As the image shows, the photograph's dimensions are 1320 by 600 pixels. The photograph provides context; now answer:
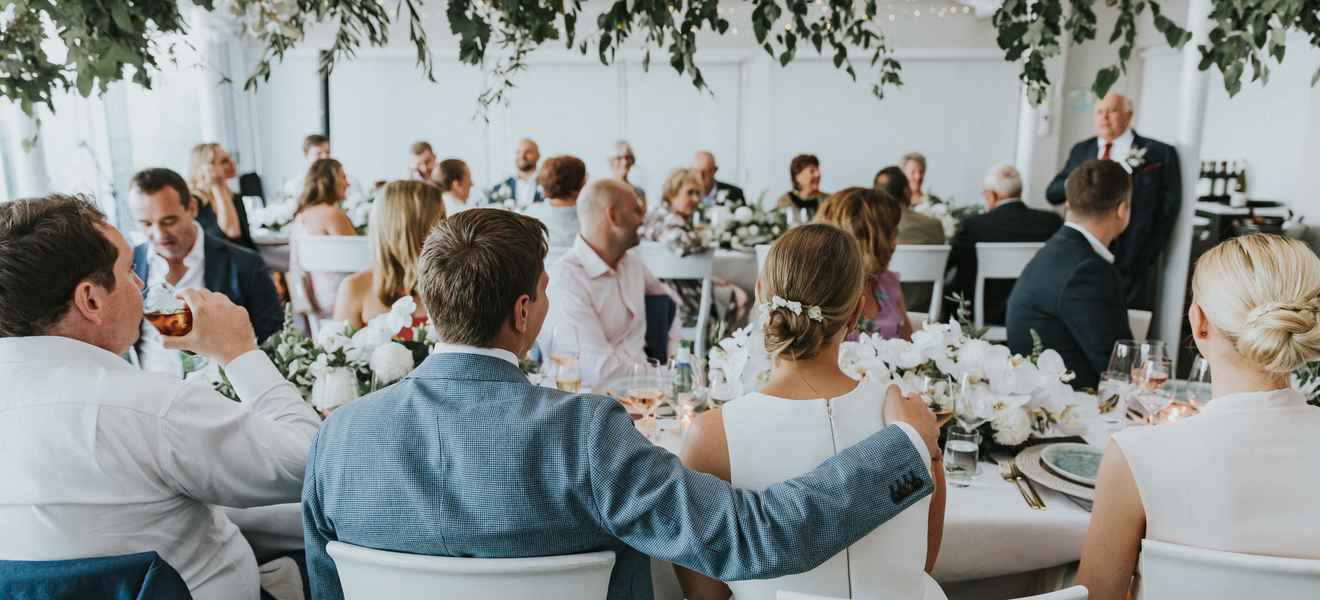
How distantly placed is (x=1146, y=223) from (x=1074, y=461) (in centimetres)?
381

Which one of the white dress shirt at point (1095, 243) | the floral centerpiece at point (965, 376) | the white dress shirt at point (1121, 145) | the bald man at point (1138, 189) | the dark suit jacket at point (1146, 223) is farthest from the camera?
the white dress shirt at point (1121, 145)

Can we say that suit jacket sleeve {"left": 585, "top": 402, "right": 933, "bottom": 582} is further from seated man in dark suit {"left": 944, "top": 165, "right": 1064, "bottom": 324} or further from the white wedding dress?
seated man in dark suit {"left": 944, "top": 165, "right": 1064, "bottom": 324}

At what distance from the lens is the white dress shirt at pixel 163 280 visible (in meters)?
3.16

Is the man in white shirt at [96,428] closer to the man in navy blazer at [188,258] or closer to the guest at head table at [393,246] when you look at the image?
the guest at head table at [393,246]

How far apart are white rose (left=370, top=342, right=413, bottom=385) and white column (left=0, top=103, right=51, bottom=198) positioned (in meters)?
3.01

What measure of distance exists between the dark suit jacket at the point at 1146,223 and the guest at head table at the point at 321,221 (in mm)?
4033

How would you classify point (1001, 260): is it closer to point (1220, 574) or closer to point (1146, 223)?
point (1146, 223)

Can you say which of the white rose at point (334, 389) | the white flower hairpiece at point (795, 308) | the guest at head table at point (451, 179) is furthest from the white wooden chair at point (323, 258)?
the white flower hairpiece at point (795, 308)

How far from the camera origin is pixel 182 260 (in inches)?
130

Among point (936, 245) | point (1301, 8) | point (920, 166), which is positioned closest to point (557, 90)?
point (920, 166)

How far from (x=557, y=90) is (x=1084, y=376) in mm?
8075

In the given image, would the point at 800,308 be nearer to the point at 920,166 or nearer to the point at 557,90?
the point at 920,166

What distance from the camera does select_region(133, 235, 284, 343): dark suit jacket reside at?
3277mm

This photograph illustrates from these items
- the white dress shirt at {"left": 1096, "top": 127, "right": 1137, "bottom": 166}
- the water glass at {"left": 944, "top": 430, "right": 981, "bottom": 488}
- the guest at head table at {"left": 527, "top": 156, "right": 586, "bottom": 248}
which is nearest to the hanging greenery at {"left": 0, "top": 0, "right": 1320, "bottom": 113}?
the water glass at {"left": 944, "top": 430, "right": 981, "bottom": 488}
